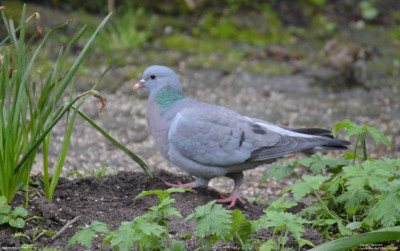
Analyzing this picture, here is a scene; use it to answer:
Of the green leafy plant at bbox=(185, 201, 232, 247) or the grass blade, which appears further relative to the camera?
the grass blade

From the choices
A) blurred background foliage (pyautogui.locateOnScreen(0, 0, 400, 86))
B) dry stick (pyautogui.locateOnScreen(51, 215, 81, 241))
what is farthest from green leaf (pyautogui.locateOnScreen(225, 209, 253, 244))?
blurred background foliage (pyautogui.locateOnScreen(0, 0, 400, 86))

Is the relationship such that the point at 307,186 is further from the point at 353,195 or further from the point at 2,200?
the point at 2,200

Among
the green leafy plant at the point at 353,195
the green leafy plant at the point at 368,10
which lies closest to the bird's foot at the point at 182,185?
the green leafy plant at the point at 353,195

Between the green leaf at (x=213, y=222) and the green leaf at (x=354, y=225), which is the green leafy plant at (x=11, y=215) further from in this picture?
the green leaf at (x=354, y=225)

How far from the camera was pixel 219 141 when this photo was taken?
3406 millimetres

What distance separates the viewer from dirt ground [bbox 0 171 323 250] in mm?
2678

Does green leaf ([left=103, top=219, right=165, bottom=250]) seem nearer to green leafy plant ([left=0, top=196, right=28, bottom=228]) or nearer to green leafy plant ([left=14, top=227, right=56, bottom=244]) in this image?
green leafy plant ([left=14, top=227, right=56, bottom=244])

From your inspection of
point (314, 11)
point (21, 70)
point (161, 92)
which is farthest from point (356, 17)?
point (21, 70)

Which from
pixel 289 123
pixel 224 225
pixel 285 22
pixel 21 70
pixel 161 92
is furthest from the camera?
pixel 285 22

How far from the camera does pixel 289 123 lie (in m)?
5.30

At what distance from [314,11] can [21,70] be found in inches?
210

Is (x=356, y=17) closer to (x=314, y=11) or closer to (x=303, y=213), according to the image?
(x=314, y=11)

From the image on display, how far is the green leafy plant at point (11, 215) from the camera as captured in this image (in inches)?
105

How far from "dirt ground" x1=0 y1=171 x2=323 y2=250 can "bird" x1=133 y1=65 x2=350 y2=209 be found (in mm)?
148
